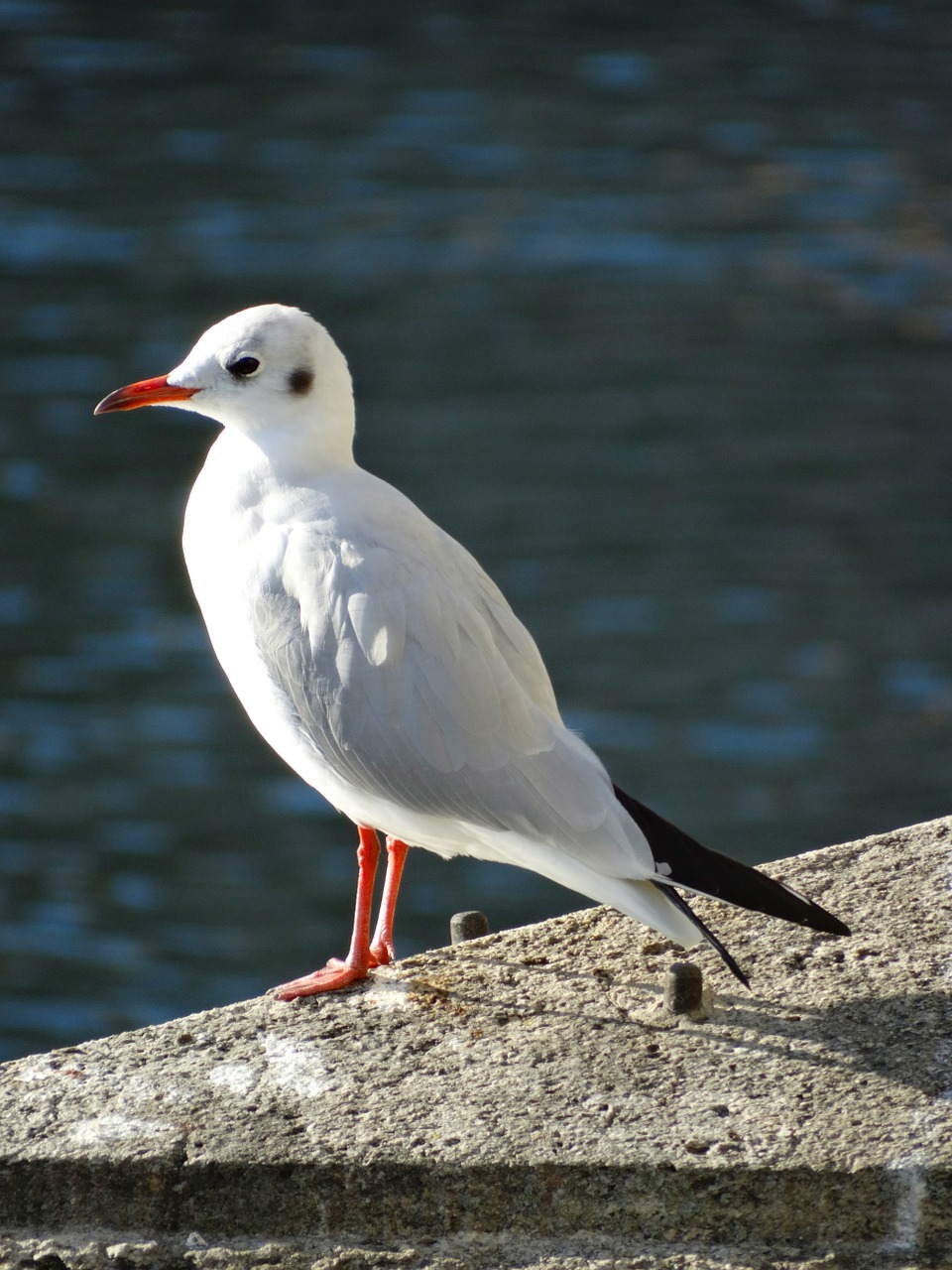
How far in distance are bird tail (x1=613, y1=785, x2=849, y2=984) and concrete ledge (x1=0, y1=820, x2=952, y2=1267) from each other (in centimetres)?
15

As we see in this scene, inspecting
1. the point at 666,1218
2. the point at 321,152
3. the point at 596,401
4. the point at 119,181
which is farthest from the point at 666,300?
the point at 666,1218

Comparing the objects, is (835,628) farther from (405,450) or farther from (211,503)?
(211,503)

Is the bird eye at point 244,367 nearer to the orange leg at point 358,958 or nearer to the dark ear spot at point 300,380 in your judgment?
the dark ear spot at point 300,380

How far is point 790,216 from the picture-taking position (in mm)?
13047

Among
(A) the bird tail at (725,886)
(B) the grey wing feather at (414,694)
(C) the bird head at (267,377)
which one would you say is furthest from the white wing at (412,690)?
(C) the bird head at (267,377)

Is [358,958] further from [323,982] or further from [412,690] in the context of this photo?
[412,690]

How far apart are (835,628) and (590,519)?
158 centimetres

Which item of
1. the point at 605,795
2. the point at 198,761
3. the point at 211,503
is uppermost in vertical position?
the point at 211,503

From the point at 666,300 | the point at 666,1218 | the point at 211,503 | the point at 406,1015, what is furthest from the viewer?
the point at 666,300

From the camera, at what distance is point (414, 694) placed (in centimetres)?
290

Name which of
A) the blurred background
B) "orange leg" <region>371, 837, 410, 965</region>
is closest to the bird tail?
"orange leg" <region>371, 837, 410, 965</region>

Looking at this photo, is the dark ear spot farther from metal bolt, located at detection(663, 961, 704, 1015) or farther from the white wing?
metal bolt, located at detection(663, 961, 704, 1015)

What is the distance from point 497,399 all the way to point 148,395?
8079 millimetres

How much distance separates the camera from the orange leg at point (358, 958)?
2910mm
